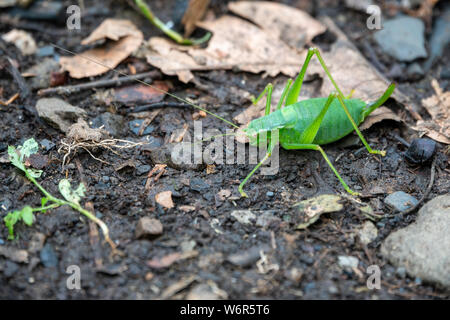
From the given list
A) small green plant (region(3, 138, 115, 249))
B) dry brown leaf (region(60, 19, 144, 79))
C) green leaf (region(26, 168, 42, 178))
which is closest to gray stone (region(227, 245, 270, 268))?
small green plant (region(3, 138, 115, 249))

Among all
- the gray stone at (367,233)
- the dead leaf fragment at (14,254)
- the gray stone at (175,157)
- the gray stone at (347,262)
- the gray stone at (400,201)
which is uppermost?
the gray stone at (175,157)

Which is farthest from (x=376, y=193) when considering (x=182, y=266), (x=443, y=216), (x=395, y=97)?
(x=182, y=266)

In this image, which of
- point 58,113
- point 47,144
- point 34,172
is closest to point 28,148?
point 47,144

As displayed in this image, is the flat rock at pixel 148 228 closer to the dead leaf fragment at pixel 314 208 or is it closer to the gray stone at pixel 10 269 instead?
the gray stone at pixel 10 269

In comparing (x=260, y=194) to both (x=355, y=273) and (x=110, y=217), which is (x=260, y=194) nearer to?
(x=355, y=273)

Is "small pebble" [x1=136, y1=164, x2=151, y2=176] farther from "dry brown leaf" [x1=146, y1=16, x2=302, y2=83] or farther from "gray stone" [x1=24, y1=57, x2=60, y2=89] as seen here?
"gray stone" [x1=24, y1=57, x2=60, y2=89]

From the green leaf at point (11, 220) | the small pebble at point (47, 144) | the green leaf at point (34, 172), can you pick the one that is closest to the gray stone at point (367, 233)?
the green leaf at point (11, 220)
